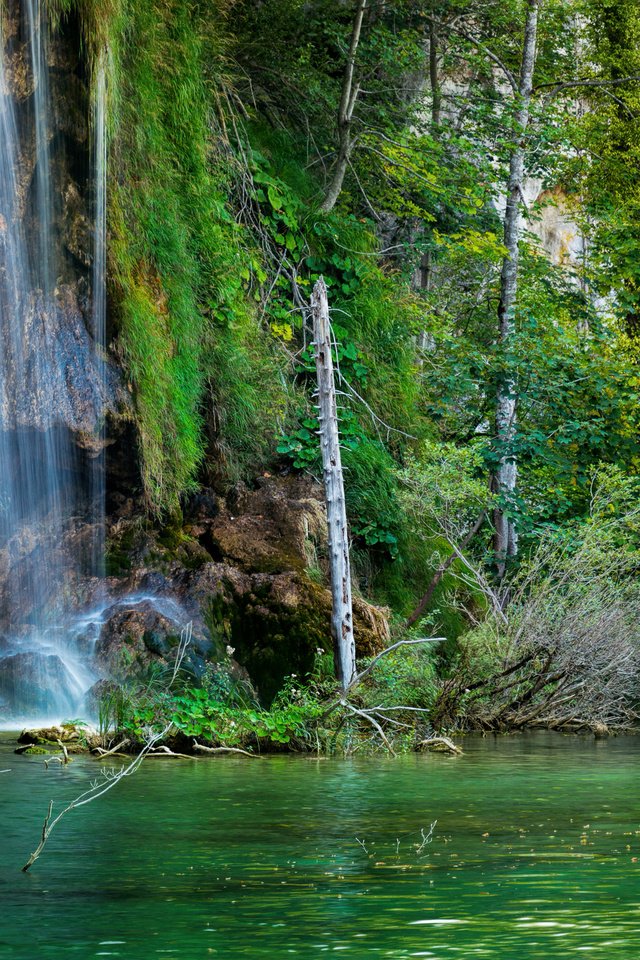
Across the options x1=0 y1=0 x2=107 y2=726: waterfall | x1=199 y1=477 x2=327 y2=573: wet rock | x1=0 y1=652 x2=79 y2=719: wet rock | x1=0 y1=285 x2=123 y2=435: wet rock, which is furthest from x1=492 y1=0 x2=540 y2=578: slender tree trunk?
x1=0 y1=652 x2=79 y2=719: wet rock

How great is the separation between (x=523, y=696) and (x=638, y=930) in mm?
10703

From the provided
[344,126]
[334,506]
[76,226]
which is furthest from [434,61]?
[334,506]

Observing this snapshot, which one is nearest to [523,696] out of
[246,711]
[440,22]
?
[246,711]

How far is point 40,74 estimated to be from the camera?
52.6 feet

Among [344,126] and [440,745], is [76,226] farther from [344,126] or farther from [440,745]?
[440,745]

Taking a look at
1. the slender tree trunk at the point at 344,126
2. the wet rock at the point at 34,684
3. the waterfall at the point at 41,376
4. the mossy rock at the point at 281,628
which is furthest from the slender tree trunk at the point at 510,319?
the wet rock at the point at 34,684

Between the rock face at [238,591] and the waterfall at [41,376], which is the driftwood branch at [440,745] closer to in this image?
the rock face at [238,591]

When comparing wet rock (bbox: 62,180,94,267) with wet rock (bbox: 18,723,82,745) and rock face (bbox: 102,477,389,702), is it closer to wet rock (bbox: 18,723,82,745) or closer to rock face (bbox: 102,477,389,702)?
rock face (bbox: 102,477,389,702)

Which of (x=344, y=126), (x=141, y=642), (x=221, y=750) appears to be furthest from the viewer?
(x=344, y=126)

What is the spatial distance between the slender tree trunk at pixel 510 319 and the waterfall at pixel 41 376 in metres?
6.89

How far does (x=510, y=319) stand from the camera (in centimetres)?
2319

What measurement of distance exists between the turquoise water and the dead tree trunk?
376 centimetres

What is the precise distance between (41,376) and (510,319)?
9.60 m

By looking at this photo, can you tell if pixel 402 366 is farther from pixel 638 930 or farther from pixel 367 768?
pixel 638 930
